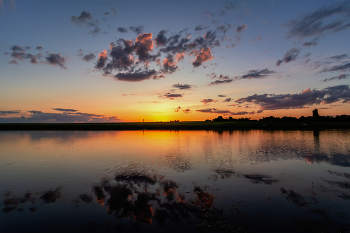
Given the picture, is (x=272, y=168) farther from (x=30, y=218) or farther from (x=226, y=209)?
(x=30, y=218)

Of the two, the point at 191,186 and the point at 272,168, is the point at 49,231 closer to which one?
the point at 191,186

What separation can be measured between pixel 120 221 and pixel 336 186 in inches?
643

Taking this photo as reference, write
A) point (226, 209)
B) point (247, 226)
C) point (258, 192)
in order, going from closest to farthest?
1. point (247, 226)
2. point (226, 209)
3. point (258, 192)

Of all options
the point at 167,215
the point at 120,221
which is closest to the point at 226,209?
the point at 167,215

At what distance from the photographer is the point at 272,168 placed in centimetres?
1967

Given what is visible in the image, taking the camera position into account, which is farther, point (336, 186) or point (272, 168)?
point (272, 168)

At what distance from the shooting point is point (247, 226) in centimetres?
870

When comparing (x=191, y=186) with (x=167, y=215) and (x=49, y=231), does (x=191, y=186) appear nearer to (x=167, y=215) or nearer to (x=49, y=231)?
(x=167, y=215)

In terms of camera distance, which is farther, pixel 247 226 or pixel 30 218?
pixel 30 218

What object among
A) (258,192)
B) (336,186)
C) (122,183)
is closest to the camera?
(258,192)

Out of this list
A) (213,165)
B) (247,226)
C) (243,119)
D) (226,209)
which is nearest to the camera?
(247,226)

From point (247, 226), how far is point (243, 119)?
666 ft

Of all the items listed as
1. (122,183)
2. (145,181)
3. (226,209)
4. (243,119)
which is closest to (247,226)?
(226,209)

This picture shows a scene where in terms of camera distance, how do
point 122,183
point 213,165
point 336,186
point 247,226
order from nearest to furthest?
point 247,226 → point 336,186 → point 122,183 → point 213,165
